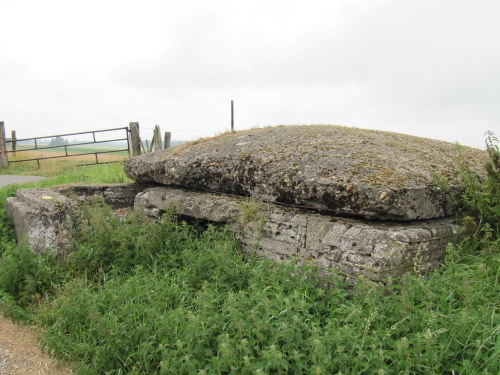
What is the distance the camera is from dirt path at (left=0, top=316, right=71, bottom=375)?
3600mm

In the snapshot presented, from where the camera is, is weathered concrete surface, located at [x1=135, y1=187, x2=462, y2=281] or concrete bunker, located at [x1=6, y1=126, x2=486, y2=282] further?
concrete bunker, located at [x1=6, y1=126, x2=486, y2=282]

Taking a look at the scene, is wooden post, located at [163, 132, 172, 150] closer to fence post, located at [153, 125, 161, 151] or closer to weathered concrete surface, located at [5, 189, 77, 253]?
fence post, located at [153, 125, 161, 151]

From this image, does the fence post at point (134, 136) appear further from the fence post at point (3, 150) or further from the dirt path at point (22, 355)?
the dirt path at point (22, 355)

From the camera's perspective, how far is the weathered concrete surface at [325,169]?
4059mm

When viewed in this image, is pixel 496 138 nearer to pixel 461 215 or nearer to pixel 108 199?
pixel 461 215

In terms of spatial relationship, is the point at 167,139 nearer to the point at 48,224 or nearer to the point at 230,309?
the point at 48,224

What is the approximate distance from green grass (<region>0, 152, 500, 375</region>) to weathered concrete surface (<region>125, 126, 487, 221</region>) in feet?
2.10

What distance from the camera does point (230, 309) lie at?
10.3 feet

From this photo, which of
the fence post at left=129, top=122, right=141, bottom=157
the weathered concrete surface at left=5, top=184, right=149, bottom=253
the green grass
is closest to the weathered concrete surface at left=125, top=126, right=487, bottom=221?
the green grass

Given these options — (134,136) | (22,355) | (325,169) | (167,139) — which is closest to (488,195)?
(325,169)

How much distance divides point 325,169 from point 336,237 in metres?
0.78

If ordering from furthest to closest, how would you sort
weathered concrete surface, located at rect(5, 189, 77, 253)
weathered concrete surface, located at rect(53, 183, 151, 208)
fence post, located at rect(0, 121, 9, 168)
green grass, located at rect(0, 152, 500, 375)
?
1. fence post, located at rect(0, 121, 9, 168)
2. weathered concrete surface, located at rect(53, 183, 151, 208)
3. weathered concrete surface, located at rect(5, 189, 77, 253)
4. green grass, located at rect(0, 152, 500, 375)

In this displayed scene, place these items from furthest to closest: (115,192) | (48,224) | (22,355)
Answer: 1. (115,192)
2. (48,224)
3. (22,355)

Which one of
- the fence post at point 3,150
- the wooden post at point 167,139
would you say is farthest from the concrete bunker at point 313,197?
the fence post at point 3,150
